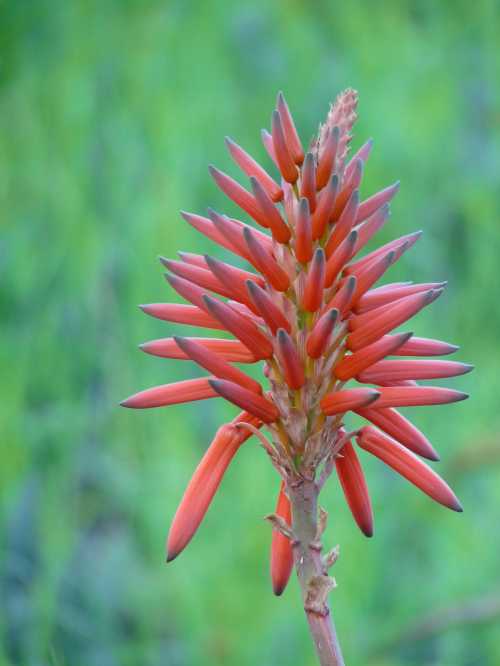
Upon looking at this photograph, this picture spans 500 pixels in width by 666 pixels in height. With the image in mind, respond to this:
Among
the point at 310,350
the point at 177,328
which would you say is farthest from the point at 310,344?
the point at 177,328

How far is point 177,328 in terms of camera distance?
419 centimetres

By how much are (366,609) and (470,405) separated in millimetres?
1074

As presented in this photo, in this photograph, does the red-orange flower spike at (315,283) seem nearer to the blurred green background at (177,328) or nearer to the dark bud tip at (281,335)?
the dark bud tip at (281,335)

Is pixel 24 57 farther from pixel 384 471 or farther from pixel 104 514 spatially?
pixel 384 471

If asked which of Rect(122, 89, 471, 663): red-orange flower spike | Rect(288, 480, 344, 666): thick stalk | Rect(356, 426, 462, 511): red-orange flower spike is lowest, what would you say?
Rect(288, 480, 344, 666): thick stalk

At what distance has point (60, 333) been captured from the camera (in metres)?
4.21

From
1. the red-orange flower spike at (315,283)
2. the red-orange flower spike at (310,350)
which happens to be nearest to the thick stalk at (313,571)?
the red-orange flower spike at (310,350)

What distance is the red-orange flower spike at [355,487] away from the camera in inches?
46.3

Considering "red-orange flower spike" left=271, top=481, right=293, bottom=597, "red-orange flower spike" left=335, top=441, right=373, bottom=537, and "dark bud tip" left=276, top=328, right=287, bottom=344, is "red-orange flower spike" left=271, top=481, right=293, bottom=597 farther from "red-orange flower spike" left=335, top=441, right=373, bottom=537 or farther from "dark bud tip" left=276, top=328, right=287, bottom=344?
"dark bud tip" left=276, top=328, right=287, bottom=344

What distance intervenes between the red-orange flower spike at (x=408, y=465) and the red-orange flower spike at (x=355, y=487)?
26 mm

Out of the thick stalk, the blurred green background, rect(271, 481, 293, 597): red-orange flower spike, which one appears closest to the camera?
the thick stalk

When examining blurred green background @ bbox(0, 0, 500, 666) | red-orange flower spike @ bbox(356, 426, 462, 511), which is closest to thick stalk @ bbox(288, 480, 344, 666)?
red-orange flower spike @ bbox(356, 426, 462, 511)

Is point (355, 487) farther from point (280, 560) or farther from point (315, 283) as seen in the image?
point (315, 283)

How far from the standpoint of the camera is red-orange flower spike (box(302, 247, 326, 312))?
110 centimetres
